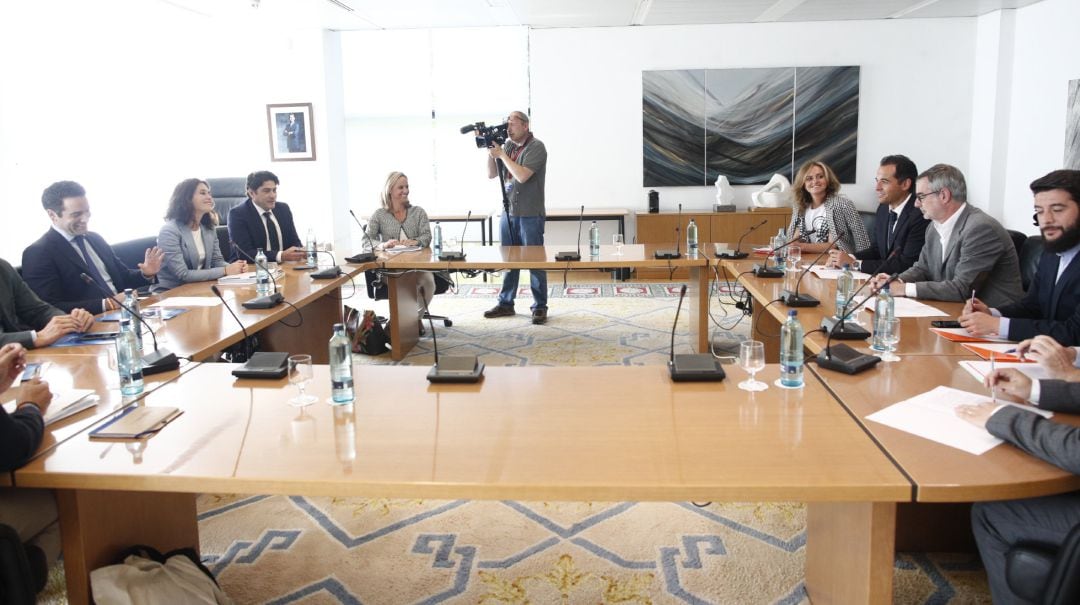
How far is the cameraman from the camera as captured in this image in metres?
5.62

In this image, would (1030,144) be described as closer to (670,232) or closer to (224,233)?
(670,232)

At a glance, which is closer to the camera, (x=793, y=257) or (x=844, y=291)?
(x=844, y=291)

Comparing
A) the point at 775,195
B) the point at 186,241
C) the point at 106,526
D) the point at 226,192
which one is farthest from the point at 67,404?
the point at 775,195

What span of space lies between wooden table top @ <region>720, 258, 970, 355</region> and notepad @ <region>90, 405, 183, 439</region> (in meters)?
1.91

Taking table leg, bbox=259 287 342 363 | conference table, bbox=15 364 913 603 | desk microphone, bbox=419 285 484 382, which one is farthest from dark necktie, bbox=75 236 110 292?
desk microphone, bbox=419 285 484 382

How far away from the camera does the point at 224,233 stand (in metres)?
5.69

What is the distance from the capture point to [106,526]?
184 cm

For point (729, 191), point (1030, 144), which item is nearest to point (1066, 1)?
point (1030, 144)

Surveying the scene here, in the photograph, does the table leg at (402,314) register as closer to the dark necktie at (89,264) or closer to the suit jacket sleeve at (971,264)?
the dark necktie at (89,264)

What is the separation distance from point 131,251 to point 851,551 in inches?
178

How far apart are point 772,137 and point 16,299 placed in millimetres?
6797

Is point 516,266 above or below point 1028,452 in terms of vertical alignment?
above

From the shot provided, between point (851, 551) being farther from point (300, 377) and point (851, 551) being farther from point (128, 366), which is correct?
point (128, 366)

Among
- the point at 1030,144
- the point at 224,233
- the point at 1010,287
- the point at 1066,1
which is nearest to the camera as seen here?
the point at 1010,287
